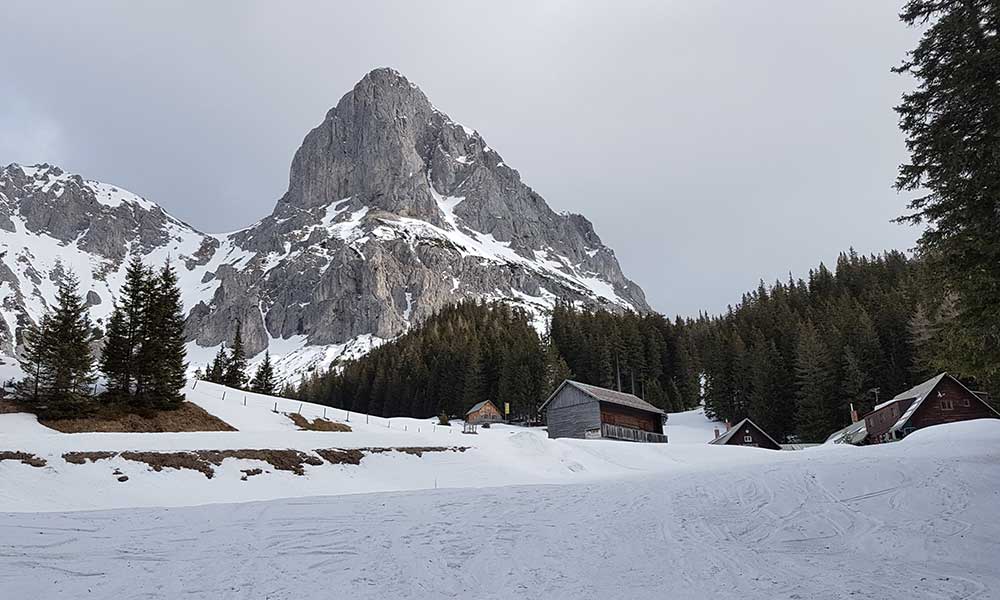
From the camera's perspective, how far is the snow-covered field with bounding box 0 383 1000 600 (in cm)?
824

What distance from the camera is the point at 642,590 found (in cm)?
799

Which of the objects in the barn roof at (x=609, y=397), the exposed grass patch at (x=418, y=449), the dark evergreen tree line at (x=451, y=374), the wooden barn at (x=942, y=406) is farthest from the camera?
the dark evergreen tree line at (x=451, y=374)

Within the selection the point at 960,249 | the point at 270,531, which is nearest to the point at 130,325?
the point at 270,531

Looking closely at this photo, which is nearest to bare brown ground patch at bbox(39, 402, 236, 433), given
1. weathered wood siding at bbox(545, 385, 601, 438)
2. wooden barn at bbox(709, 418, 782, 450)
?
weathered wood siding at bbox(545, 385, 601, 438)

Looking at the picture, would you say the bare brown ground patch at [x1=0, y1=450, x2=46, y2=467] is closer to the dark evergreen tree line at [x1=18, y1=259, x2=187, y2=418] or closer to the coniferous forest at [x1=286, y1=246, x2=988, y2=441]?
the dark evergreen tree line at [x1=18, y1=259, x2=187, y2=418]

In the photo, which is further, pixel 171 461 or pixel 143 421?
pixel 143 421

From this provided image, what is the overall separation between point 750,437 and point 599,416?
1435cm

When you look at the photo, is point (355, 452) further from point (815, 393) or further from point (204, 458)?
point (815, 393)

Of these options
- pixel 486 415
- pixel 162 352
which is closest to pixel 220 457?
pixel 162 352

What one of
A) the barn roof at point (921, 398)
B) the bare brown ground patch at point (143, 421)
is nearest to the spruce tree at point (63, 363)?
the bare brown ground patch at point (143, 421)

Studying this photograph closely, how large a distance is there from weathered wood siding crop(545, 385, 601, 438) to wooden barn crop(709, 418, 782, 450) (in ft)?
38.1

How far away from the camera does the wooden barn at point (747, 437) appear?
53781 millimetres

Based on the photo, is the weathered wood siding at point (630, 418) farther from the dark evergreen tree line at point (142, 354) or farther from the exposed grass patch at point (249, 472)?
the exposed grass patch at point (249, 472)

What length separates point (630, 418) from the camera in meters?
58.8
